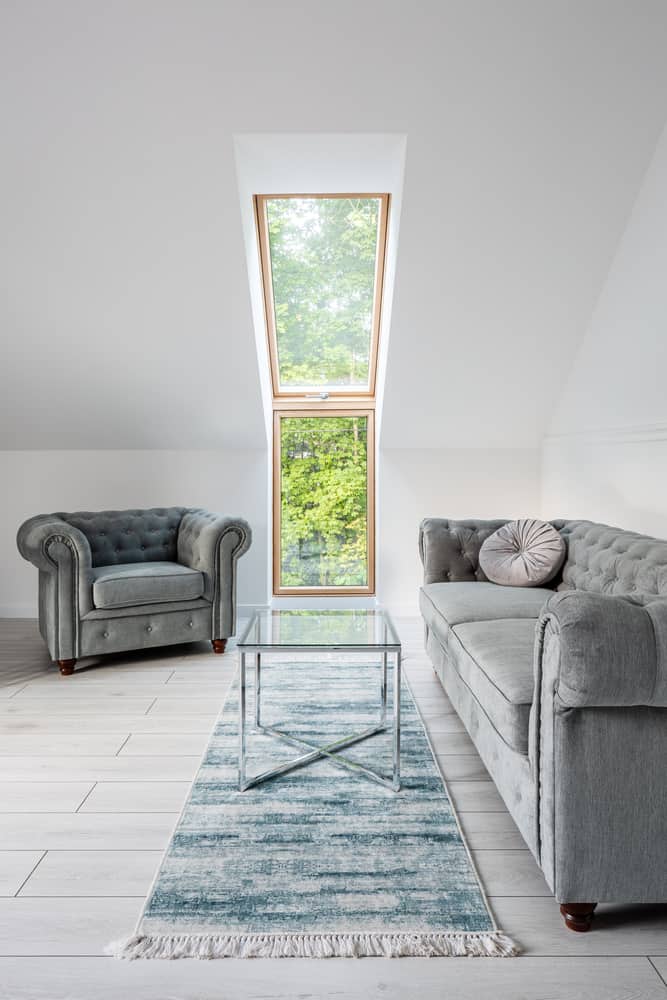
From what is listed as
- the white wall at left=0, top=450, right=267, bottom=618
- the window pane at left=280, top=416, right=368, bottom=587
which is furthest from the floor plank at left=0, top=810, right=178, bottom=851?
the window pane at left=280, top=416, right=368, bottom=587

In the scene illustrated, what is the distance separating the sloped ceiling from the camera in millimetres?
2820

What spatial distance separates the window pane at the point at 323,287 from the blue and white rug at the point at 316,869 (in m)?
2.93

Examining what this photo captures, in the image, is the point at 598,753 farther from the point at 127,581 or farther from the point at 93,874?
the point at 127,581

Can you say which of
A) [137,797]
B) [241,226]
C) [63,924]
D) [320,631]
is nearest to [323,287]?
[241,226]

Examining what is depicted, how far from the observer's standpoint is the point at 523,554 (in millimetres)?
3645

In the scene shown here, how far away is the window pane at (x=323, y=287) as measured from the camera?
169 inches

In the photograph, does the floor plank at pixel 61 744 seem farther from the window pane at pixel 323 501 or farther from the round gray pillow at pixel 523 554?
the window pane at pixel 323 501

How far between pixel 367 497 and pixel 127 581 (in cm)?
218

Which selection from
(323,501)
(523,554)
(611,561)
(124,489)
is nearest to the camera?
(611,561)

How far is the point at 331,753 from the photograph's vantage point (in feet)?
8.94

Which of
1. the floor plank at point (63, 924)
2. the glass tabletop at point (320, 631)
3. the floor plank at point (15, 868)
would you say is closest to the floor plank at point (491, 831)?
the glass tabletop at point (320, 631)

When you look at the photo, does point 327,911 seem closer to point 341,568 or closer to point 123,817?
point 123,817

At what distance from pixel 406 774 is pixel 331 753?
0.31 m

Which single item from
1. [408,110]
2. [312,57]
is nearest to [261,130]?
[312,57]
